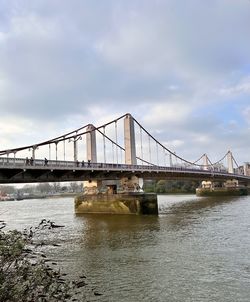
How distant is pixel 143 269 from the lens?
46.8 feet

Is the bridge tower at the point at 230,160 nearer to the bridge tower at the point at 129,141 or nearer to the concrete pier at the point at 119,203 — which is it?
the bridge tower at the point at 129,141

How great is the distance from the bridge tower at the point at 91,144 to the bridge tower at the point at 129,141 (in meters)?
4.91

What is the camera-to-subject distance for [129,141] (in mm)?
53344

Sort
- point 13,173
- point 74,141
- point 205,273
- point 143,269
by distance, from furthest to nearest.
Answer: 1. point 74,141
2. point 13,173
3. point 143,269
4. point 205,273

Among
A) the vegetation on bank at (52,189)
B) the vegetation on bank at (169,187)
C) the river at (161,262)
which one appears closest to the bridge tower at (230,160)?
the vegetation on bank at (169,187)

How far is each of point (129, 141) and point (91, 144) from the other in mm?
5981

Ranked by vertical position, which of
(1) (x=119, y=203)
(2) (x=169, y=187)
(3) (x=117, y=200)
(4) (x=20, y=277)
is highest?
(2) (x=169, y=187)

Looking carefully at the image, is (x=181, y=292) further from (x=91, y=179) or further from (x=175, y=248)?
(x=91, y=179)

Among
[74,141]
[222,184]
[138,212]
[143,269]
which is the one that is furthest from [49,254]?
[222,184]

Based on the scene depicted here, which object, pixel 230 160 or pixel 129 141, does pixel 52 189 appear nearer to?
pixel 230 160

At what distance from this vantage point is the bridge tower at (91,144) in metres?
50.5

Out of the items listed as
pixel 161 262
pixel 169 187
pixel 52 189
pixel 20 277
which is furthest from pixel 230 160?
pixel 20 277

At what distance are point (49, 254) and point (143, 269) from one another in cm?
589

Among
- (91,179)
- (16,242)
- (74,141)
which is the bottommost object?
(16,242)
